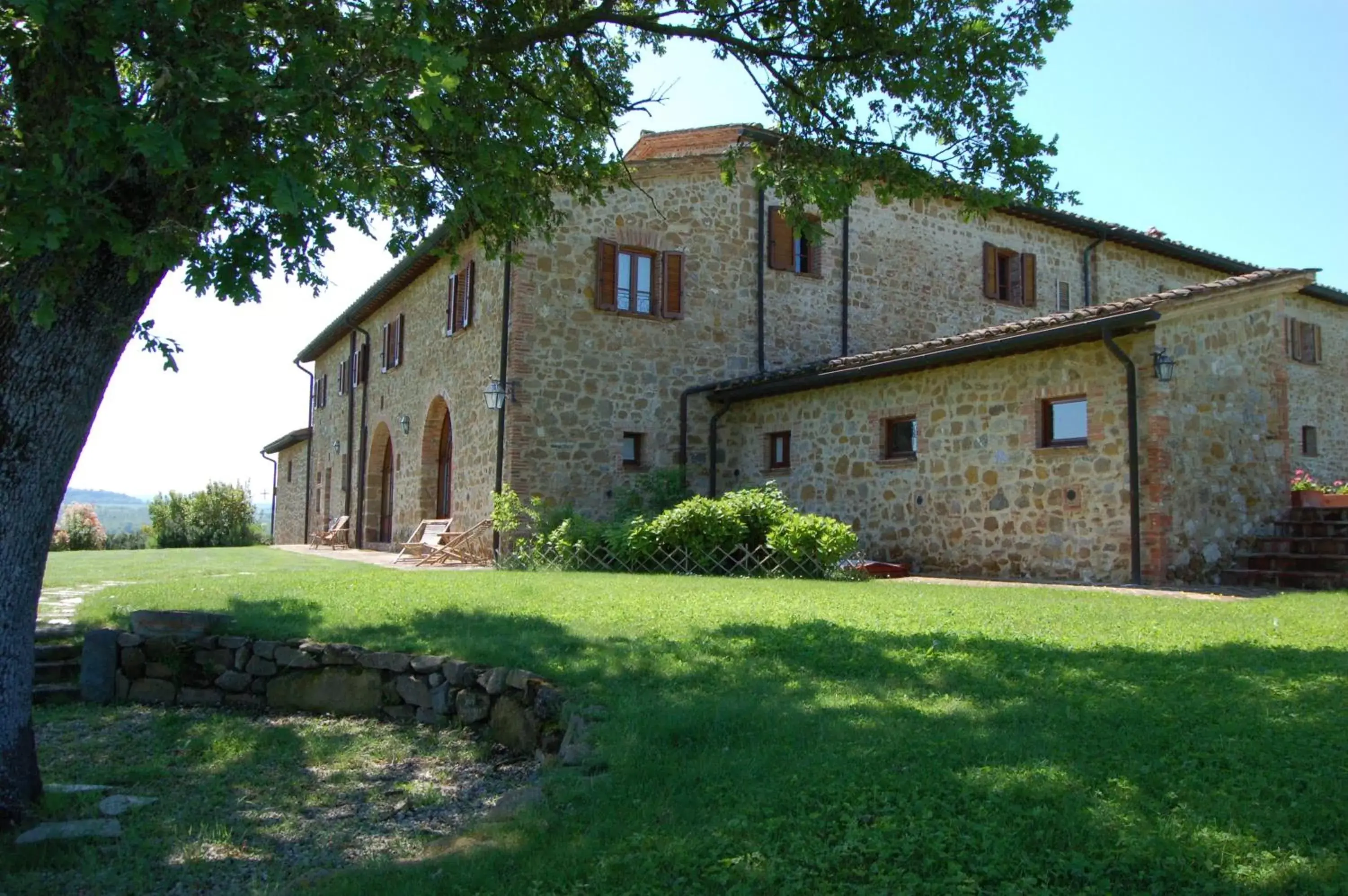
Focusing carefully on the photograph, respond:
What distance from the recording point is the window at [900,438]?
44.4 ft

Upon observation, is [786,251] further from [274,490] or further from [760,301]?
[274,490]

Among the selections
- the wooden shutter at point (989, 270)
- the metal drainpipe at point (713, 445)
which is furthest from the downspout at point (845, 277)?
the wooden shutter at point (989, 270)

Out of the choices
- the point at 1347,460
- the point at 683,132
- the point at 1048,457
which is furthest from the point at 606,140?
the point at 1347,460

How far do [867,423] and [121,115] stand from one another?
37.1ft

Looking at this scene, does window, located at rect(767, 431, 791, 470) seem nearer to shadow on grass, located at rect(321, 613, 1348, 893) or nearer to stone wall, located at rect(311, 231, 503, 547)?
stone wall, located at rect(311, 231, 503, 547)

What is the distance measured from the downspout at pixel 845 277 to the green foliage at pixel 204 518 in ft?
66.6

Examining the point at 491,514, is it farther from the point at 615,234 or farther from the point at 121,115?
the point at 121,115

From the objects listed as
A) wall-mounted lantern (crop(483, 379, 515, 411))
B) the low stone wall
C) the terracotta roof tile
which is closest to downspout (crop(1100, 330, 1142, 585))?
the terracotta roof tile

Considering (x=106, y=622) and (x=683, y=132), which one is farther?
(x=683, y=132)

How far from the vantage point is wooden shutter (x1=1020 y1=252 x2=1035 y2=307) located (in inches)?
748

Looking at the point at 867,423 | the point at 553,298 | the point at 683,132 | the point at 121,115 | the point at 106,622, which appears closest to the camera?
the point at 121,115

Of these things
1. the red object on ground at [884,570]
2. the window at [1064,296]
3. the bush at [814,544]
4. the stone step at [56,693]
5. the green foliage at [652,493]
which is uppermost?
the window at [1064,296]

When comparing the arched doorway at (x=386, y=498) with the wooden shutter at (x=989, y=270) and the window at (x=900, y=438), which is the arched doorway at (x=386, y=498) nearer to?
the window at (x=900, y=438)

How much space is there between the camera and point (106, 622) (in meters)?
7.57
